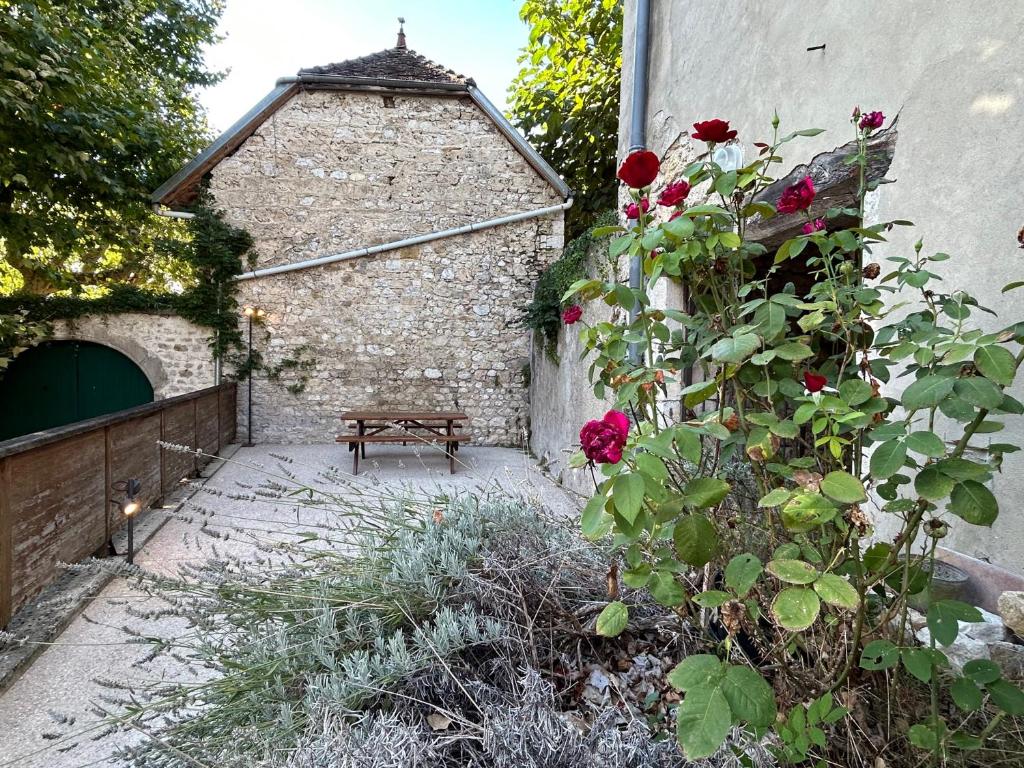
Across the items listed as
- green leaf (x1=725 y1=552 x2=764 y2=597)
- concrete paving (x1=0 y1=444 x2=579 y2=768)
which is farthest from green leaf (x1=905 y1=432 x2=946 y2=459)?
concrete paving (x1=0 y1=444 x2=579 y2=768)

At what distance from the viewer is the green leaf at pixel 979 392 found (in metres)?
0.77

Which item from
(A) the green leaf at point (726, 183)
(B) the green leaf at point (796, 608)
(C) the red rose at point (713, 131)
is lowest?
(B) the green leaf at point (796, 608)

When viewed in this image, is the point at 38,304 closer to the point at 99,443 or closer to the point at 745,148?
the point at 99,443

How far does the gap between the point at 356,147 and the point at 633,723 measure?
858 cm

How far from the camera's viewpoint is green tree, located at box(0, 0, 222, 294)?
4.80m

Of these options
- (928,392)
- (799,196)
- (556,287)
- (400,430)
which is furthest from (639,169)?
(400,430)

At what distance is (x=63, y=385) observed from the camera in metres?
7.87

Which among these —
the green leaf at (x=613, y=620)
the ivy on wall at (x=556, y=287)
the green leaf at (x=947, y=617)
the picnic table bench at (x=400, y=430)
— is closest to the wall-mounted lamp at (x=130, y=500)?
the green leaf at (x=613, y=620)

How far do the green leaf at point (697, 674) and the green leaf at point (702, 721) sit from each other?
0.01m

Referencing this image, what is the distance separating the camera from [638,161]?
111 cm

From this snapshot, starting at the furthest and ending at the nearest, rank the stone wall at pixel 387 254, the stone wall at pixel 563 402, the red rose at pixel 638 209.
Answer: the stone wall at pixel 387 254 → the stone wall at pixel 563 402 → the red rose at pixel 638 209

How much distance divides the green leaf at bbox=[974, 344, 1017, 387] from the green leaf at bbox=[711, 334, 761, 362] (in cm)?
32

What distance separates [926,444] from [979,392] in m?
0.10

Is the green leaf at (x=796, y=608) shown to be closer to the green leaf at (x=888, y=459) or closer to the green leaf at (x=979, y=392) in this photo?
the green leaf at (x=888, y=459)
